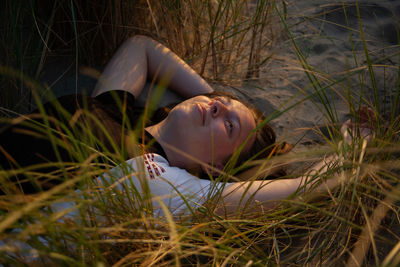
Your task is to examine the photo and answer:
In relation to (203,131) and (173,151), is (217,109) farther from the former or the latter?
(173,151)

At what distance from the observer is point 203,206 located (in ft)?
4.23

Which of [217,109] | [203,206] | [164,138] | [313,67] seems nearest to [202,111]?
[217,109]

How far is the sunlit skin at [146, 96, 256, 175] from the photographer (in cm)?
168

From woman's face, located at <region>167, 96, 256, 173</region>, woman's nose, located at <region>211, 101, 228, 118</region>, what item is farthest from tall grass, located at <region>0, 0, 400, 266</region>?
woman's nose, located at <region>211, 101, 228, 118</region>

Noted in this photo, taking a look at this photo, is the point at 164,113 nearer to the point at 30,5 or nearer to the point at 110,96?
the point at 110,96

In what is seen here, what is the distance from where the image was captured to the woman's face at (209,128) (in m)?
1.67

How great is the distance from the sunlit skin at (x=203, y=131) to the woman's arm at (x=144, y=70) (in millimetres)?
437

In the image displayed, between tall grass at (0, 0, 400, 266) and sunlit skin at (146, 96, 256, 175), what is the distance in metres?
0.22

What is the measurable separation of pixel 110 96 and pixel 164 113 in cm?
30

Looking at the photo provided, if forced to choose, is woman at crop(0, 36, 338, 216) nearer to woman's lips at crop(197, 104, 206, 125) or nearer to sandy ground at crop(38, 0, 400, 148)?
woman's lips at crop(197, 104, 206, 125)

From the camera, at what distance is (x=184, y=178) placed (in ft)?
5.33

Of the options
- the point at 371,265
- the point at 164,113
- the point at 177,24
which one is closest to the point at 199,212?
the point at 371,265

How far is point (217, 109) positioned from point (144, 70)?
0.72m

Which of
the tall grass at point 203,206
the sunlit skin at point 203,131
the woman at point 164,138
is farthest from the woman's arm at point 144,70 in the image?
the sunlit skin at point 203,131
